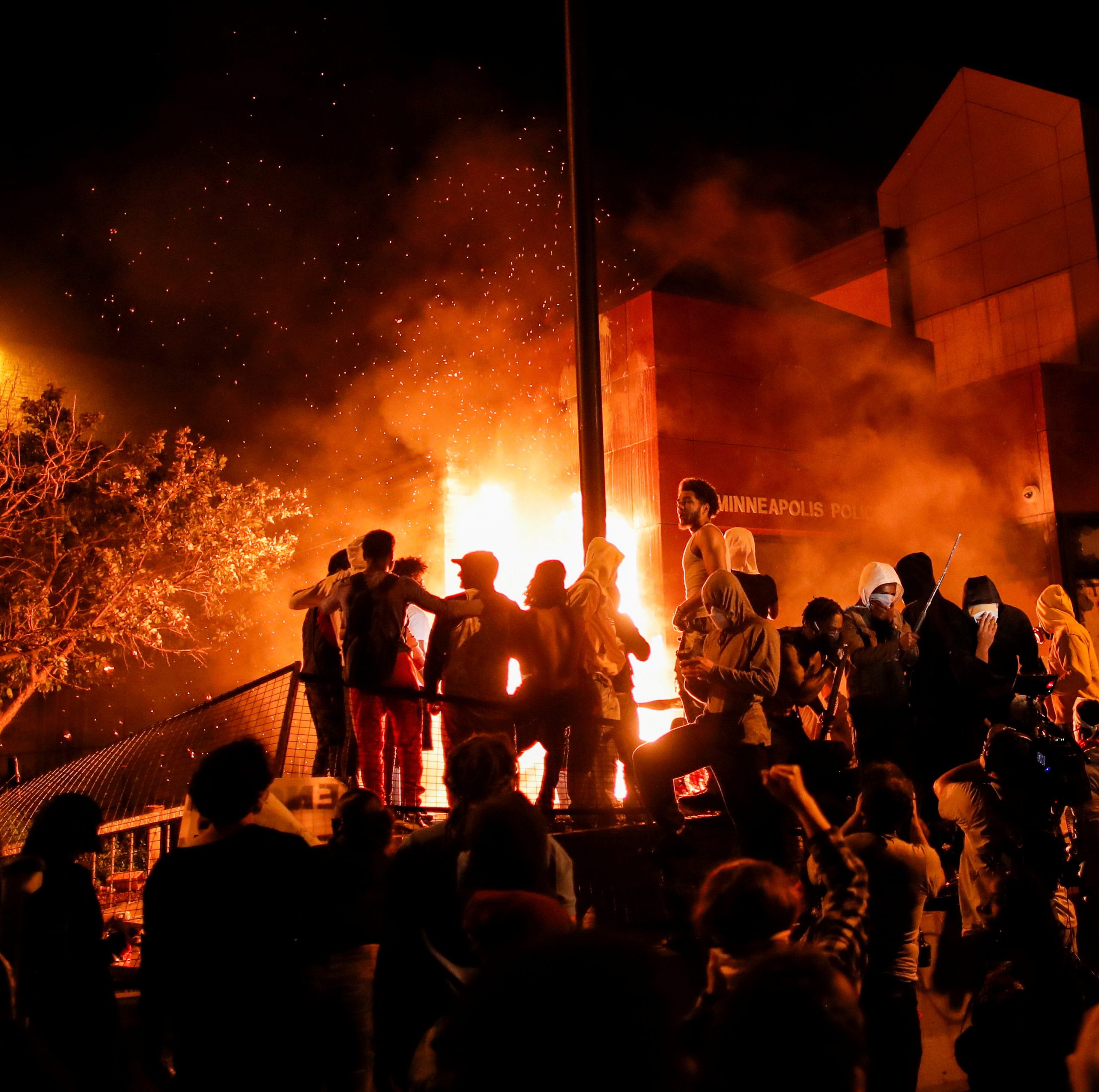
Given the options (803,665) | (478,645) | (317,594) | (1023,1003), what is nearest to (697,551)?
(803,665)

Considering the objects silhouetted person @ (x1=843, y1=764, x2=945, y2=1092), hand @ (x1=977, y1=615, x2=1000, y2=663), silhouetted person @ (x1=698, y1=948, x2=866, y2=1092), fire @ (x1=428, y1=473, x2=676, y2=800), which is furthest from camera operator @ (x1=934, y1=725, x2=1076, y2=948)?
fire @ (x1=428, y1=473, x2=676, y2=800)

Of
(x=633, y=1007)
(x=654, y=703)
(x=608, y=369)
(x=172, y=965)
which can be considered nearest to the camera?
(x=633, y=1007)

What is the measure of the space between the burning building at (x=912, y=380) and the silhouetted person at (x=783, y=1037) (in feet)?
41.9

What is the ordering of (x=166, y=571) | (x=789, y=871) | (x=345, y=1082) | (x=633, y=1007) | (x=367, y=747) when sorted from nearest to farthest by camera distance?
1. (x=633, y=1007)
2. (x=345, y=1082)
3. (x=789, y=871)
4. (x=367, y=747)
5. (x=166, y=571)

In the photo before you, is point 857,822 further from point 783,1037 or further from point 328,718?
point 328,718

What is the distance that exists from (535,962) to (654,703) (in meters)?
6.53

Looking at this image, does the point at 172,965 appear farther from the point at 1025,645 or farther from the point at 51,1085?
the point at 1025,645

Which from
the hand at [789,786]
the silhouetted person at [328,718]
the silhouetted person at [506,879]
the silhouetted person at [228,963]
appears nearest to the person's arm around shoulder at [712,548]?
the silhouetted person at [328,718]

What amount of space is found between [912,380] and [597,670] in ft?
47.4

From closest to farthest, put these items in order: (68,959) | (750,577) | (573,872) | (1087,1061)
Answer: (1087,1061) < (68,959) < (573,872) < (750,577)

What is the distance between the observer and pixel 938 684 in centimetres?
635

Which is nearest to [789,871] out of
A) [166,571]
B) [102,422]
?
[166,571]

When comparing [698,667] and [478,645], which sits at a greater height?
[478,645]

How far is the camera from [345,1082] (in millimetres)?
3221
